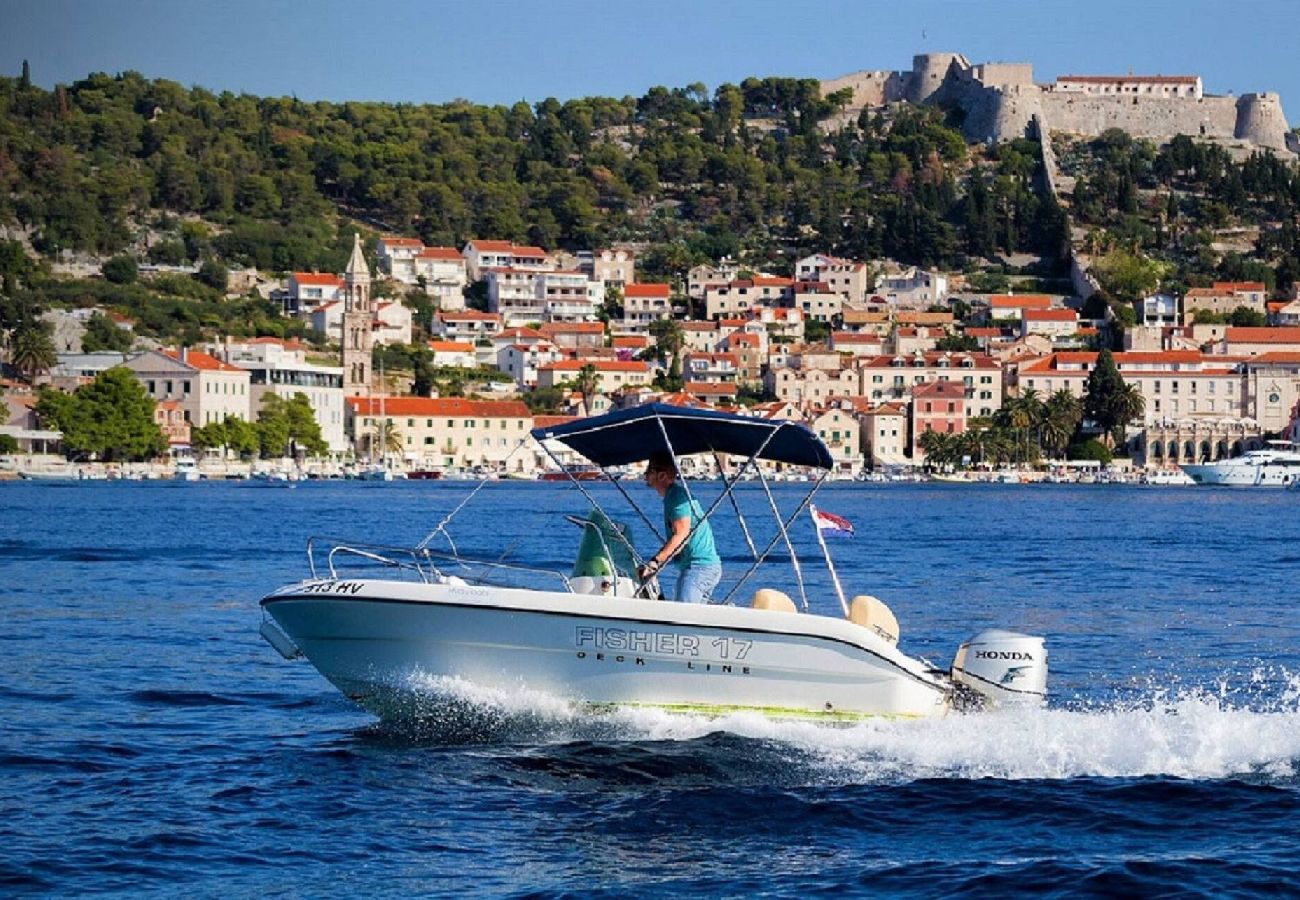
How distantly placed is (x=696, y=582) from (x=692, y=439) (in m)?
1.49

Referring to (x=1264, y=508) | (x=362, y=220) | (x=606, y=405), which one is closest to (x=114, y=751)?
(x=1264, y=508)

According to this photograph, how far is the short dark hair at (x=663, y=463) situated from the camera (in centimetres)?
1454

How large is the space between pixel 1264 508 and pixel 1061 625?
62.2m

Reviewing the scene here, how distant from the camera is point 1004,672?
1421 centimetres

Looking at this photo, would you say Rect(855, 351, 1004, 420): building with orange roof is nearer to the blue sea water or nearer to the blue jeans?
the blue sea water

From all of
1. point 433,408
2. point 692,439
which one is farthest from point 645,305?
point 692,439

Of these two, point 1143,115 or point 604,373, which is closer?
point 604,373

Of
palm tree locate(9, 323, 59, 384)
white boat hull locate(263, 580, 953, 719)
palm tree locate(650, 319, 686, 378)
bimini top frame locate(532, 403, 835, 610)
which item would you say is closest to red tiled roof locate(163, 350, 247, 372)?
palm tree locate(9, 323, 59, 384)

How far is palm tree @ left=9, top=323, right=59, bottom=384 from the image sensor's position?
404ft

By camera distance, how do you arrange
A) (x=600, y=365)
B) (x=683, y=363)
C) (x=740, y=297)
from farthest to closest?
(x=740, y=297)
(x=683, y=363)
(x=600, y=365)

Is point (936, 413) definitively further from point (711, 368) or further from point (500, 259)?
point (500, 259)

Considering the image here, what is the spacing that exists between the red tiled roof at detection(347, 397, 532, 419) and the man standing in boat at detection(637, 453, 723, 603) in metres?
113

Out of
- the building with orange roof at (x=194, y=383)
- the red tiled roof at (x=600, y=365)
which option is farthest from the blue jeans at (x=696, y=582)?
the red tiled roof at (x=600, y=365)

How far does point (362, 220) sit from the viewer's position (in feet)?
630
